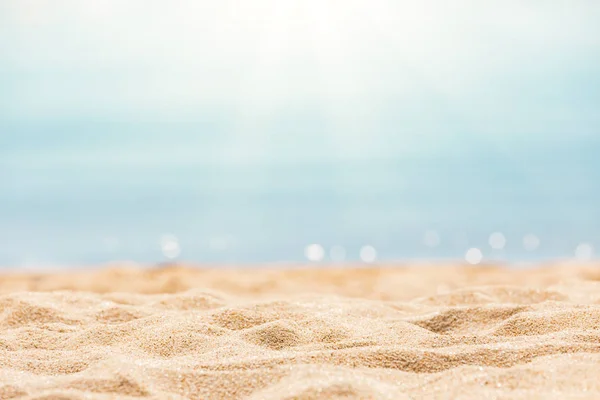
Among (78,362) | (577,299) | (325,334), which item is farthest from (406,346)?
(577,299)

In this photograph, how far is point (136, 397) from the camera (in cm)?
171

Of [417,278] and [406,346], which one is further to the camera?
[417,278]

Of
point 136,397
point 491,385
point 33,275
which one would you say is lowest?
point 491,385

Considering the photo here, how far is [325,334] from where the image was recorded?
7.70 ft

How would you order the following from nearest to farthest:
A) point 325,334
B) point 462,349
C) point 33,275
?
point 462,349 → point 325,334 → point 33,275

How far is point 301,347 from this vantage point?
7.19 ft

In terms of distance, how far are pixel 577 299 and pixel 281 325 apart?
1.59 metres

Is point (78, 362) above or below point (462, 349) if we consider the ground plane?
above

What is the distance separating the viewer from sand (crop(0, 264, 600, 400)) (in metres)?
1.74

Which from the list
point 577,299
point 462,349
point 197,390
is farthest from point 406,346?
point 577,299

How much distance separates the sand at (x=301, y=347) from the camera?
174 centimetres

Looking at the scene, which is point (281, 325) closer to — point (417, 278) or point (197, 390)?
point (197, 390)

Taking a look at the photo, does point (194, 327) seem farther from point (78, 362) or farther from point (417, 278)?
point (417, 278)

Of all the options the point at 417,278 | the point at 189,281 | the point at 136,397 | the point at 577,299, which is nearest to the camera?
the point at 136,397
